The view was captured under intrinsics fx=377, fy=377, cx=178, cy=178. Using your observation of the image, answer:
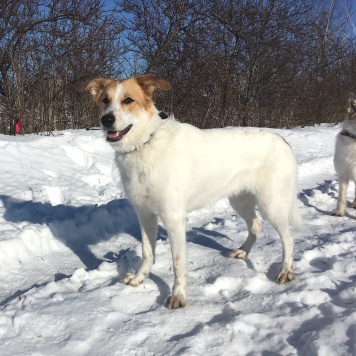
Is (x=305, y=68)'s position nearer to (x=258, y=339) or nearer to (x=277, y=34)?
(x=277, y=34)

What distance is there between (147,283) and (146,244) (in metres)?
0.35

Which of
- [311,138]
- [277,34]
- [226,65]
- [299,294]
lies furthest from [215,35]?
[299,294]

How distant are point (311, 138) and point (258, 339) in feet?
31.8

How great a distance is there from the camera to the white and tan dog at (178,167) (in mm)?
3115

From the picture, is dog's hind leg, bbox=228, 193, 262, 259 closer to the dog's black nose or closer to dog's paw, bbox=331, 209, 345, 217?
the dog's black nose

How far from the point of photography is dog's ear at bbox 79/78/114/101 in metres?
3.58

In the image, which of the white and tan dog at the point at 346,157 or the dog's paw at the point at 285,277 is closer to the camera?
the dog's paw at the point at 285,277

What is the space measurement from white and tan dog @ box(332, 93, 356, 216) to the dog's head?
11.5ft

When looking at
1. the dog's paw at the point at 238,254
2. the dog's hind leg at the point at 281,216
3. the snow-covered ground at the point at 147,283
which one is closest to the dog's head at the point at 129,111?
the snow-covered ground at the point at 147,283

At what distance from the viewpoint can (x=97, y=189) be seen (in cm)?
605

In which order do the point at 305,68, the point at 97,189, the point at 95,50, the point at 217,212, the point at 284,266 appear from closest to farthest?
the point at 284,266, the point at 217,212, the point at 97,189, the point at 95,50, the point at 305,68

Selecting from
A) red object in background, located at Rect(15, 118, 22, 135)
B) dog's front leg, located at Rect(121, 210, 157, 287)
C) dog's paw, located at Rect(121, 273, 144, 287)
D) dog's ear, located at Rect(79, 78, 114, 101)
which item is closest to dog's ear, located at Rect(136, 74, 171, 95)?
dog's ear, located at Rect(79, 78, 114, 101)

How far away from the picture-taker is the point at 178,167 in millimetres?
3133

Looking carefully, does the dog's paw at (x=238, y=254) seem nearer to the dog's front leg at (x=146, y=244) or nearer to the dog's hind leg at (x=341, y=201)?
the dog's front leg at (x=146, y=244)
